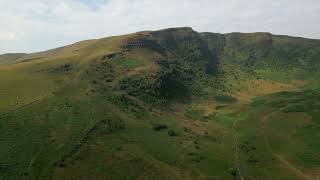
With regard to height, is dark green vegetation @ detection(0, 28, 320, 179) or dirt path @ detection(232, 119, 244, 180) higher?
dark green vegetation @ detection(0, 28, 320, 179)

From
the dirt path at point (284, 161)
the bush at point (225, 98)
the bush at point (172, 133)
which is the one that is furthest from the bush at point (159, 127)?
the bush at point (225, 98)

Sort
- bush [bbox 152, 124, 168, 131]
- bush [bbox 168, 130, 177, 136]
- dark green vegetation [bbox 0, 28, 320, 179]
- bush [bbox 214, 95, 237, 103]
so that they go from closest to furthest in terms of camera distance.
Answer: dark green vegetation [bbox 0, 28, 320, 179], bush [bbox 168, 130, 177, 136], bush [bbox 152, 124, 168, 131], bush [bbox 214, 95, 237, 103]

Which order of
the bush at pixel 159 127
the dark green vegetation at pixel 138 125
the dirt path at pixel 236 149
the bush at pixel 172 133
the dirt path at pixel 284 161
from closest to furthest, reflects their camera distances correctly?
1. the dark green vegetation at pixel 138 125
2. the dirt path at pixel 236 149
3. the dirt path at pixel 284 161
4. the bush at pixel 172 133
5. the bush at pixel 159 127

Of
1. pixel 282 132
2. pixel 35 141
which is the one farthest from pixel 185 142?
pixel 35 141

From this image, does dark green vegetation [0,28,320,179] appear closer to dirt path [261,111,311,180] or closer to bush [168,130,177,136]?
dirt path [261,111,311,180]

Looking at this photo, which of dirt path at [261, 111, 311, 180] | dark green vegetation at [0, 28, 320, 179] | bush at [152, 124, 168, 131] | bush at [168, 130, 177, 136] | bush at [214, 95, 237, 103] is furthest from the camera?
bush at [214, 95, 237, 103]

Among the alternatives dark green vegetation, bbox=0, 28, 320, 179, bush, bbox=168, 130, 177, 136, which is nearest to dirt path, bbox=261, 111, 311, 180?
dark green vegetation, bbox=0, 28, 320, 179

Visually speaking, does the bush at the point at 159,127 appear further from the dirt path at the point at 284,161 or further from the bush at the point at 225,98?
the bush at the point at 225,98

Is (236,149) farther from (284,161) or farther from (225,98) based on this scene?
(225,98)
